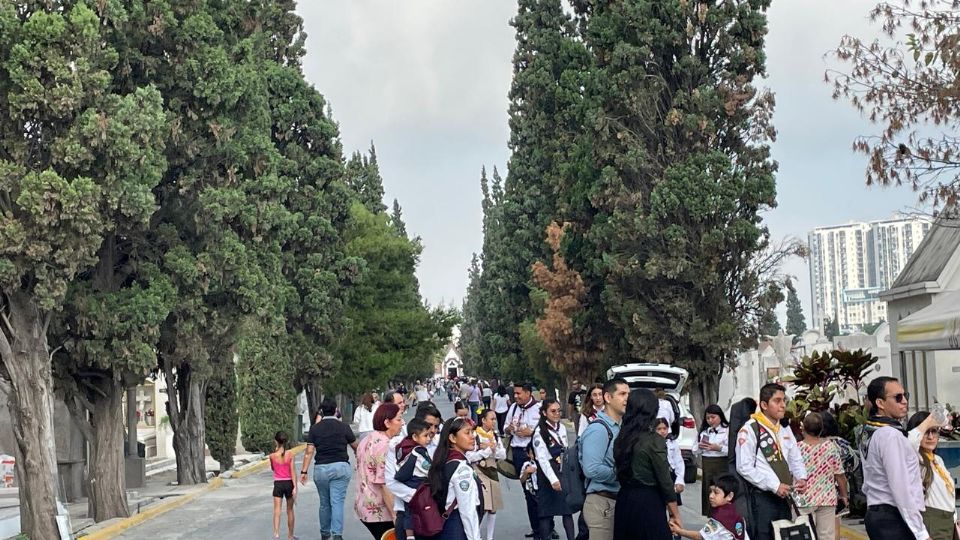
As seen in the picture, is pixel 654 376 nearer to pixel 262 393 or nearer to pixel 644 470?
pixel 644 470

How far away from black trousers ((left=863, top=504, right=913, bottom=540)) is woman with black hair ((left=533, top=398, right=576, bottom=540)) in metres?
4.88

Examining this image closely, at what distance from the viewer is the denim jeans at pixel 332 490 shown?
589 inches

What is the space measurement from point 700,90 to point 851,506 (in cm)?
1560

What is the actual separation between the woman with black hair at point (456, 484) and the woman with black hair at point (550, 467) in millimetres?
4059

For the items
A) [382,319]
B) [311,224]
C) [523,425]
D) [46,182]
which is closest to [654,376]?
[523,425]

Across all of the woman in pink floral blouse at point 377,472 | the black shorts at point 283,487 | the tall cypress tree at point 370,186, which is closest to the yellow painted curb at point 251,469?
the black shorts at point 283,487

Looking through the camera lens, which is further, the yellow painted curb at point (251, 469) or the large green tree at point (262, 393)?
the large green tree at point (262, 393)

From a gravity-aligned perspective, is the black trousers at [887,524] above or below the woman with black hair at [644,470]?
below

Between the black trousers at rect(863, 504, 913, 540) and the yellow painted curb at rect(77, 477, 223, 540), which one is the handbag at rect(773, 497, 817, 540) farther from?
the yellow painted curb at rect(77, 477, 223, 540)

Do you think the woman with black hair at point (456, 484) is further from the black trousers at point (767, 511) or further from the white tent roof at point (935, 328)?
the white tent roof at point (935, 328)

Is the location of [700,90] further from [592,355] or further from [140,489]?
[140,489]

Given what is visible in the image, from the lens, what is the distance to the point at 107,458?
2041 centimetres

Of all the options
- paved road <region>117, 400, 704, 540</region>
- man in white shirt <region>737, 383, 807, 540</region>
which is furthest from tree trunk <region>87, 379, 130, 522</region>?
man in white shirt <region>737, 383, 807, 540</region>

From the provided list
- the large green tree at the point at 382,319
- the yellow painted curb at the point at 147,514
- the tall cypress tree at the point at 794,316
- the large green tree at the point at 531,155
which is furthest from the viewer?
the tall cypress tree at the point at 794,316
